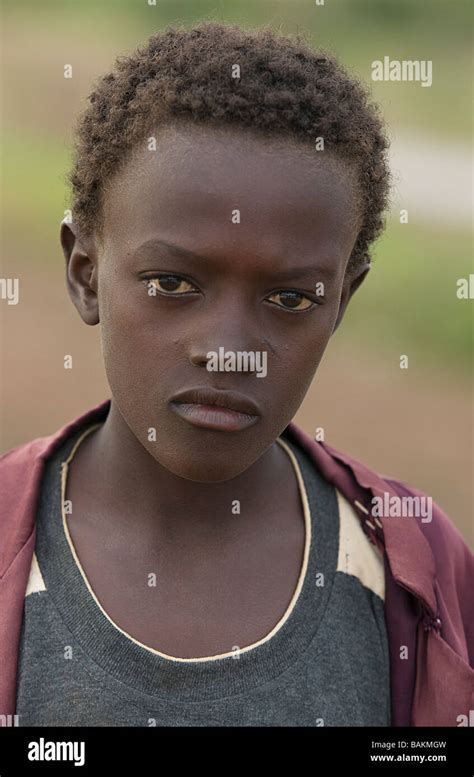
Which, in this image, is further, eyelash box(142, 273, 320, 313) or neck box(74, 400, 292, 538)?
neck box(74, 400, 292, 538)

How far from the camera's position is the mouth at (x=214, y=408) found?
6.12ft

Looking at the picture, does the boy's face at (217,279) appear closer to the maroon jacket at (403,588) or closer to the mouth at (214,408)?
the mouth at (214,408)

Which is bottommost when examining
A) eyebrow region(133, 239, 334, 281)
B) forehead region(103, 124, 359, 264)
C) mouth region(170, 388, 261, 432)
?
mouth region(170, 388, 261, 432)

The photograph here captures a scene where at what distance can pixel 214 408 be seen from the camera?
1.88 metres

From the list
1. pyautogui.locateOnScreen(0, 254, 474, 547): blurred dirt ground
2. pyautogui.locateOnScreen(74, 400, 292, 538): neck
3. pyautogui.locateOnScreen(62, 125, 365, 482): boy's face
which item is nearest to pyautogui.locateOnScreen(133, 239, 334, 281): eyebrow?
pyautogui.locateOnScreen(62, 125, 365, 482): boy's face

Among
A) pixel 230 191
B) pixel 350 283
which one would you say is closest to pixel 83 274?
pixel 230 191

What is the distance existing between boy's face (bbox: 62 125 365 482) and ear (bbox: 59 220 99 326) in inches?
3.5

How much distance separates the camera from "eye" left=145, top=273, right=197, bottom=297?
186 centimetres

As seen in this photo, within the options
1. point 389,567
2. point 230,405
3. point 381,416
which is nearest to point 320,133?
point 230,405

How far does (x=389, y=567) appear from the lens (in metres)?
2.19

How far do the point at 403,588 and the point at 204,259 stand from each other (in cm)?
83

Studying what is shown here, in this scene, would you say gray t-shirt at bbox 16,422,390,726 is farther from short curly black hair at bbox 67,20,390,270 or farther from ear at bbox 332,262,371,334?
short curly black hair at bbox 67,20,390,270

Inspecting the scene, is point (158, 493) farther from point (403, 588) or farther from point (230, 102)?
point (230, 102)

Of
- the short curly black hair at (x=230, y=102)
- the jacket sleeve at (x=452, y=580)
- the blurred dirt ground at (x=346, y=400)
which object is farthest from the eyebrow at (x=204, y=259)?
the blurred dirt ground at (x=346, y=400)
